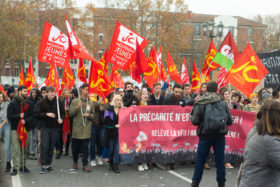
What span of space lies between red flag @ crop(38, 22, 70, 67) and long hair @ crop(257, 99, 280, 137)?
→ 8.50 meters

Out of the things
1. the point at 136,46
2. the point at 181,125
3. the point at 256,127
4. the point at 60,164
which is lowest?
the point at 60,164

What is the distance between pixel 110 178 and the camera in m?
8.16

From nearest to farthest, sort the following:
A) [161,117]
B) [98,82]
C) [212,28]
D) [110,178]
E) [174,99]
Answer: [110,178], [161,117], [174,99], [98,82], [212,28]

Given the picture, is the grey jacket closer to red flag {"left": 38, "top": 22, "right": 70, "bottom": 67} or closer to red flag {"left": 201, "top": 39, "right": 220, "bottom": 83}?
red flag {"left": 201, "top": 39, "right": 220, "bottom": 83}

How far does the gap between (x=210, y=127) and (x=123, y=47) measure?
5.65m

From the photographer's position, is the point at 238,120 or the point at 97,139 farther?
the point at 97,139

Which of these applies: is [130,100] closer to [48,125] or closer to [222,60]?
[48,125]

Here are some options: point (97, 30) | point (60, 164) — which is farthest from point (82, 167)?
point (97, 30)

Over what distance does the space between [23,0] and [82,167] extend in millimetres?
33283

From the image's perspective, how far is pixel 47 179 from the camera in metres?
7.96

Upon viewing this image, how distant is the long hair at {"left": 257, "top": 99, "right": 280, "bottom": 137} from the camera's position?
3577 millimetres

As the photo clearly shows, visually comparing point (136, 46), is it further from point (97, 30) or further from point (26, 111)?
point (97, 30)

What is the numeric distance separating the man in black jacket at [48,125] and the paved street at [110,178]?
32 centimetres

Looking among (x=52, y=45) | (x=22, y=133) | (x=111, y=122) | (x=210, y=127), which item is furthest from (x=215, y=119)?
(x=52, y=45)
